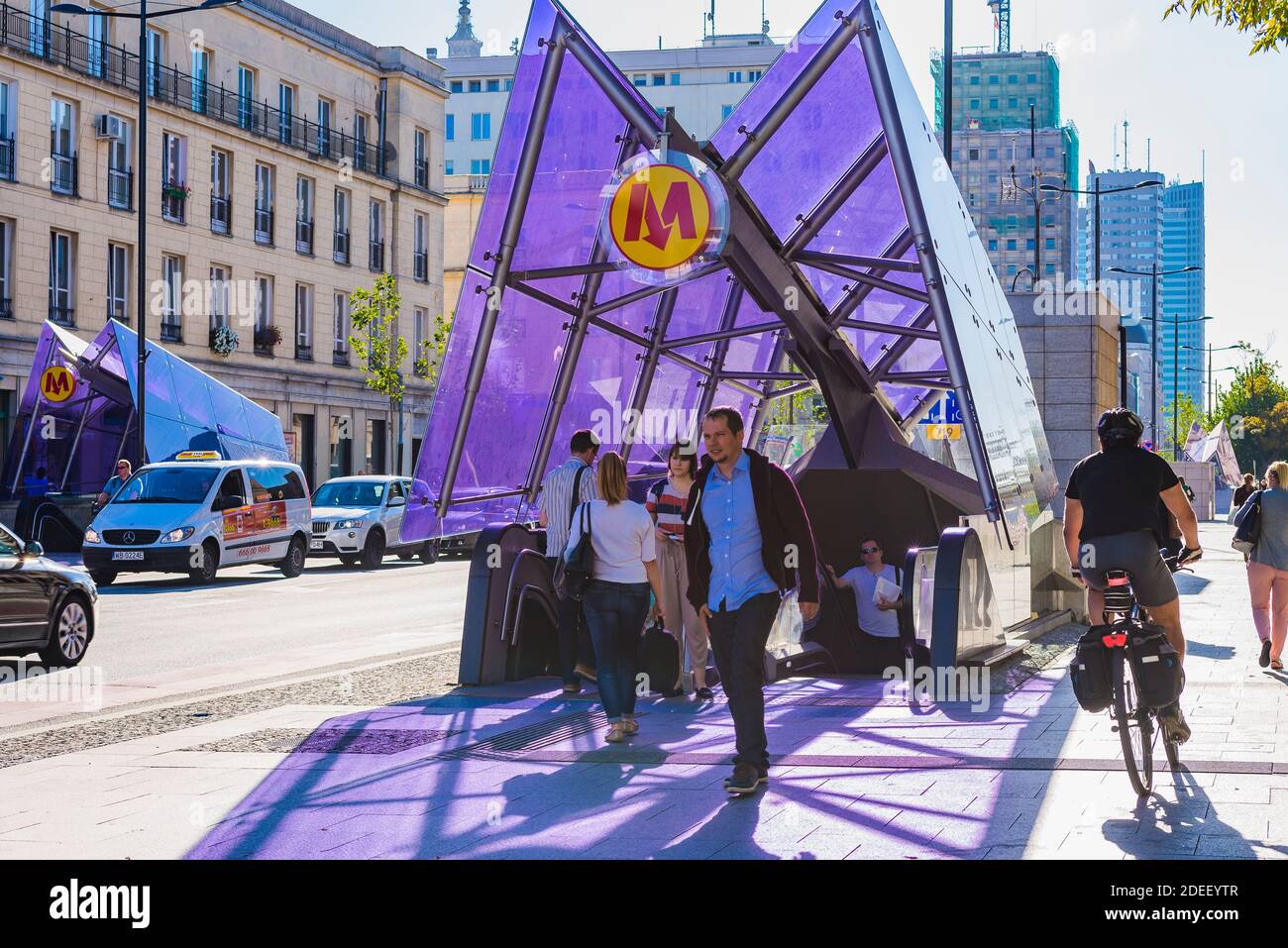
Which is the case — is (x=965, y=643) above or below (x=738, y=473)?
below

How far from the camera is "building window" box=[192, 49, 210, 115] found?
148 feet

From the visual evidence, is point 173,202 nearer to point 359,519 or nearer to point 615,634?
point 359,519

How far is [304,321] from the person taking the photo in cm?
5019

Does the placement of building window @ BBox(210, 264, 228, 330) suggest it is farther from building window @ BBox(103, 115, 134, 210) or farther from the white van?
the white van

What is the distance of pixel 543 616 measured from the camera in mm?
12422

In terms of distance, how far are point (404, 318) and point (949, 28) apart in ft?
115

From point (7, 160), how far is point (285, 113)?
1271 centimetres

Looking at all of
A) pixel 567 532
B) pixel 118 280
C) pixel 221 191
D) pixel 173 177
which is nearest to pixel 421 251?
pixel 221 191

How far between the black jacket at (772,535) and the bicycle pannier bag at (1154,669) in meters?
1.45

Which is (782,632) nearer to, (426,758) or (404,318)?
(426,758)

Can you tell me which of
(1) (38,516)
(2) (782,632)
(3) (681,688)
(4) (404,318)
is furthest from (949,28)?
(4) (404,318)

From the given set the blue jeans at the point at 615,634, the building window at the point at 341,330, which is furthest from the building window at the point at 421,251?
the blue jeans at the point at 615,634

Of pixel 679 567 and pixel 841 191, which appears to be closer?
pixel 679 567

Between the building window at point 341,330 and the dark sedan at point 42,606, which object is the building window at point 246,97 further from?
the dark sedan at point 42,606
